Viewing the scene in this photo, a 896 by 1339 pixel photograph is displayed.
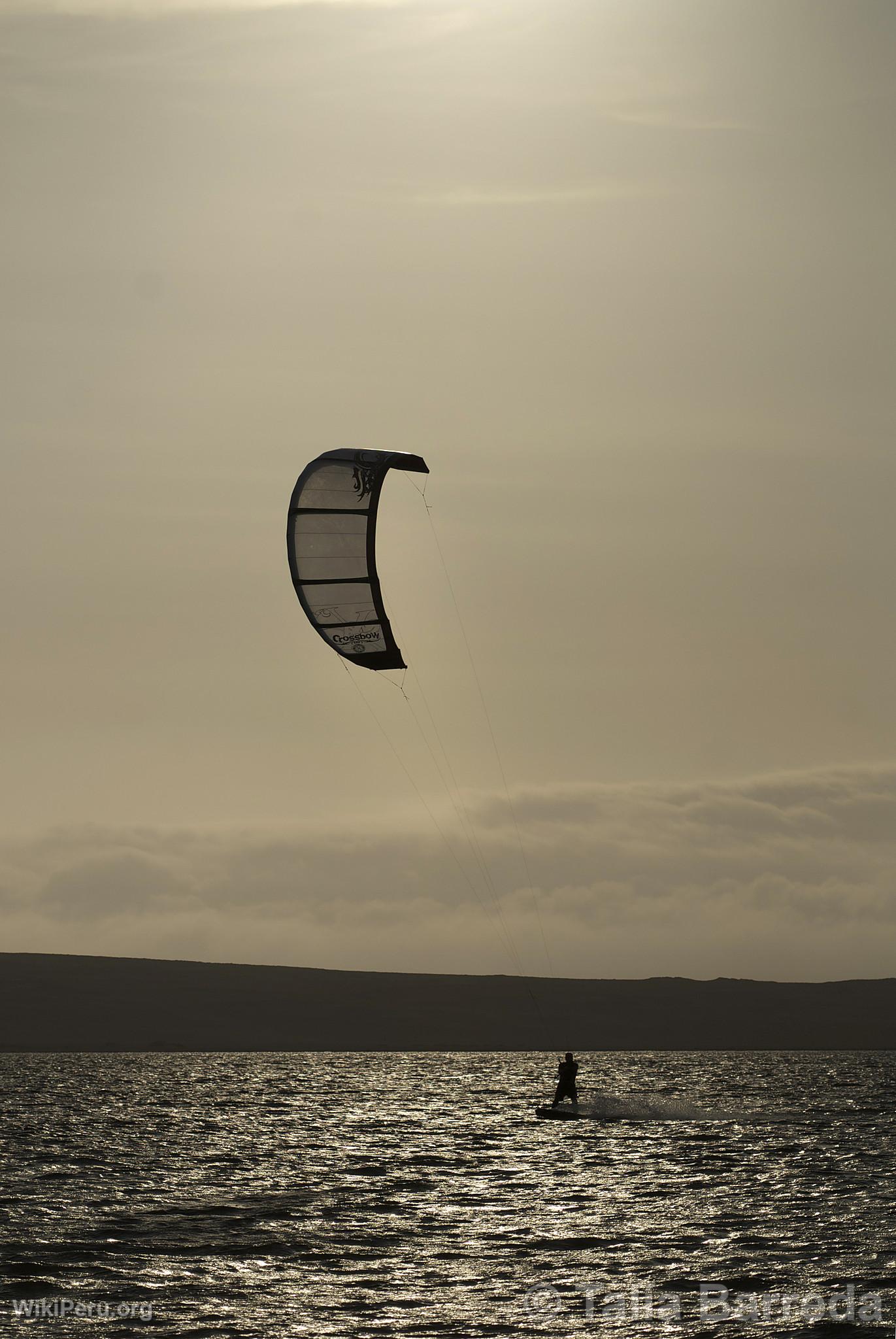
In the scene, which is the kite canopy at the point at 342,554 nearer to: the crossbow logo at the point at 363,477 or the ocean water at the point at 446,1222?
the crossbow logo at the point at 363,477

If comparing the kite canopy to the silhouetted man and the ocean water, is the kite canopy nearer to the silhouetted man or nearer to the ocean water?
the ocean water

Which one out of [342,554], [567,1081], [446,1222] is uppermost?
[342,554]

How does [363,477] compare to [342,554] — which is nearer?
[363,477]

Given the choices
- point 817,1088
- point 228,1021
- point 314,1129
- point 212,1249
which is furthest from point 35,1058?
point 212,1249

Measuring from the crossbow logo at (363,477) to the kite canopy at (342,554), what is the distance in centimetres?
1

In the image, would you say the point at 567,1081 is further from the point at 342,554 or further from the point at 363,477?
the point at 363,477

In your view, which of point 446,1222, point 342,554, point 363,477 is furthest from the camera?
point 342,554

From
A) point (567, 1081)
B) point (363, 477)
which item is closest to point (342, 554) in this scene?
point (363, 477)

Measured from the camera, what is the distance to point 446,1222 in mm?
27344

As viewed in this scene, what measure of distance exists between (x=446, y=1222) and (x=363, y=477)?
49.0 ft

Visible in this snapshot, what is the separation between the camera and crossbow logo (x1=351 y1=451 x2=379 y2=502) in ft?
102

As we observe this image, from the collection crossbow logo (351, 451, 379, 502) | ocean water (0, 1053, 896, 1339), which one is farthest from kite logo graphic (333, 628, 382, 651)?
Result: ocean water (0, 1053, 896, 1339)

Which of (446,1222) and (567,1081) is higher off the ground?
(567,1081)

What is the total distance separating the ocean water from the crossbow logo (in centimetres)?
1456
